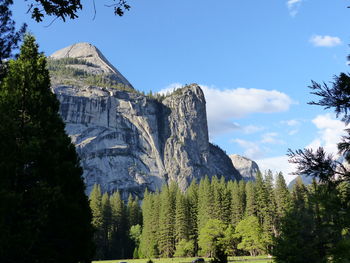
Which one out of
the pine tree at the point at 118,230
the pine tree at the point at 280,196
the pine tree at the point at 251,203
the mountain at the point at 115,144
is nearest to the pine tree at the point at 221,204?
the pine tree at the point at 251,203

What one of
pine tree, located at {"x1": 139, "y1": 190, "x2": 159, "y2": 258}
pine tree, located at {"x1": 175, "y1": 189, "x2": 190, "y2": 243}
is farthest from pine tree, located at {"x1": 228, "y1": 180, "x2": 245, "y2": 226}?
pine tree, located at {"x1": 139, "y1": 190, "x2": 159, "y2": 258}

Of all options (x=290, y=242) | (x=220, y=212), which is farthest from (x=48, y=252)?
(x=220, y=212)

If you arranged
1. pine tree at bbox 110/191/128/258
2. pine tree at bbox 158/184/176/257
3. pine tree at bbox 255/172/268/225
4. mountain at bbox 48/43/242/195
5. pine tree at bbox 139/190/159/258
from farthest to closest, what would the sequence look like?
mountain at bbox 48/43/242/195
pine tree at bbox 110/191/128/258
pine tree at bbox 139/190/159/258
pine tree at bbox 158/184/176/257
pine tree at bbox 255/172/268/225

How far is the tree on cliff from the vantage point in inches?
513

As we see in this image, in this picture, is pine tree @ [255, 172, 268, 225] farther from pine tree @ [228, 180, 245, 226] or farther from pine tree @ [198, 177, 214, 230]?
pine tree @ [198, 177, 214, 230]

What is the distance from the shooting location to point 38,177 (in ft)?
49.1

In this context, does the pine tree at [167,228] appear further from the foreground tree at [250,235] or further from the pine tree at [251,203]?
the foreground tree at [250,235]

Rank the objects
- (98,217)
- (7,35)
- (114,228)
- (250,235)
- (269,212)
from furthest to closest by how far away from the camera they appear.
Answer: (114,228), (98,217), (269,212), (250,235), (7,35)

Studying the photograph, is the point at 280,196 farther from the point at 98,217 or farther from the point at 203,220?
the point at 98,217

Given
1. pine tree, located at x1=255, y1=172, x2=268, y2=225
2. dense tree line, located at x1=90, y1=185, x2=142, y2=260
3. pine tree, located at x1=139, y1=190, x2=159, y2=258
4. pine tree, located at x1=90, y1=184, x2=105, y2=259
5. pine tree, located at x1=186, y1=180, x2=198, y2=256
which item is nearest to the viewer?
pine tree, located at x1=255, y1=172, x2=268, y2=225

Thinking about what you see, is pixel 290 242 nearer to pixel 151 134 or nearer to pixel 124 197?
pixel 124 197

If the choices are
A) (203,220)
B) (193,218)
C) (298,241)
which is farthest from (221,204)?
(298,241)

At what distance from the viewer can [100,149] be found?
17575cm

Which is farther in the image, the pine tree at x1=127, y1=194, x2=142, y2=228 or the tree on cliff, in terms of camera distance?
the pine tree at x1=127, y1=194, x2=142, y2=228
